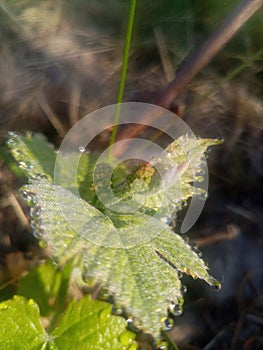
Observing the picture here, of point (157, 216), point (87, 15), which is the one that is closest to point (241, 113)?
point (87, 15)

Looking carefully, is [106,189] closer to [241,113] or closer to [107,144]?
[107,144]

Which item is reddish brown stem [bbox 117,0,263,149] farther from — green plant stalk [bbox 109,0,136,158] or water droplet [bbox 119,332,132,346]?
water droplet [bbox 119,332,132,346]

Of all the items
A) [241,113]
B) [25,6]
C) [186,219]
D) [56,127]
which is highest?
[25,6]

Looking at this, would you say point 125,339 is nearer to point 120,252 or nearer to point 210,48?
point 120,252

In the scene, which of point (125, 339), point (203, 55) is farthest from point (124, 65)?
point (125, 339)

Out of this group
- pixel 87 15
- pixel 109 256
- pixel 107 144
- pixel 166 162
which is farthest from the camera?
pixel 87 15

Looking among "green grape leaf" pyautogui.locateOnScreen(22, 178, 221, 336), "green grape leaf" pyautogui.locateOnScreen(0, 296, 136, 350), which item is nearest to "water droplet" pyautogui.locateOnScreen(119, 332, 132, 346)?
"green grape leaf" pyautogui.locateOnScreen(0, 296, 136, 350)
